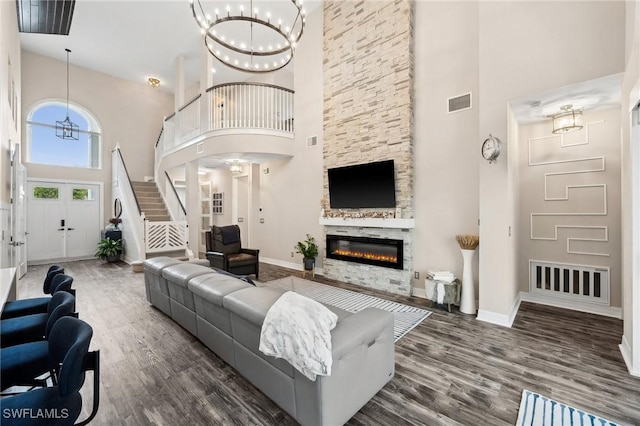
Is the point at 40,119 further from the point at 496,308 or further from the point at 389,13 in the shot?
the point at 496,308

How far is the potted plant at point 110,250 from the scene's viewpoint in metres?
7.20

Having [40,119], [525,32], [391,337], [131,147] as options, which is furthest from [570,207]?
[40,119]

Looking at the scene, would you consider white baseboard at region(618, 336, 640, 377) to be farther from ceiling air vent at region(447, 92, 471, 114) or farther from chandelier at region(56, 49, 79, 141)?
chandelier at region(56, 49, 79, 141)

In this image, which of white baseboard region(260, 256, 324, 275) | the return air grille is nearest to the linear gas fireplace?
white baseboard region(260, 256, 324, 275)

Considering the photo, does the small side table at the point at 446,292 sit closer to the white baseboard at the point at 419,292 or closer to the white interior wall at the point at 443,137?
the white interior wall at the point at 443,137

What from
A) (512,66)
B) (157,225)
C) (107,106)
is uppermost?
(107,106)

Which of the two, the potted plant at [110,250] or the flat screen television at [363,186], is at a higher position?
the flat screen television at [363,186]

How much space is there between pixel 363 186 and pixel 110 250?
6.92 metres

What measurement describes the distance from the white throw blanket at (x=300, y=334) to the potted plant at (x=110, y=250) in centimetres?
759

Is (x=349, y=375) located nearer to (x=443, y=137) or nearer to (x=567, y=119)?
(x=443, y=137)

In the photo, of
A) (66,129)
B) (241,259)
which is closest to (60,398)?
(241,259)

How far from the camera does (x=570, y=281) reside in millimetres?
3818

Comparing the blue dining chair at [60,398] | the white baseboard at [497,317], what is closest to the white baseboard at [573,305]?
the white baseboard at [497,317]

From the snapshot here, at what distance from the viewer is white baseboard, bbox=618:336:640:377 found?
2.33 m
